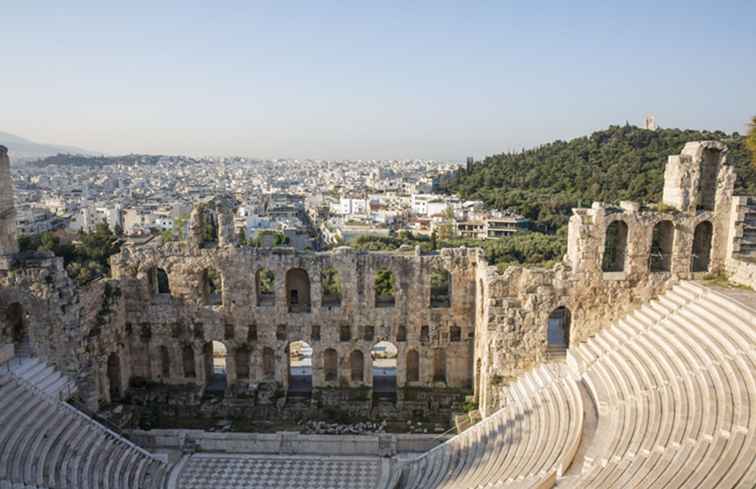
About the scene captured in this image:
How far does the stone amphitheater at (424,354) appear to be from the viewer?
598 inches

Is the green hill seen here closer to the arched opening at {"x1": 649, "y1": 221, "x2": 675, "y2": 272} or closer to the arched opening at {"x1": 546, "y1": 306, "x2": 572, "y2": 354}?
the arched opening at {"x1": 546, "y1": 306, "x2": 572, "y2": 354}

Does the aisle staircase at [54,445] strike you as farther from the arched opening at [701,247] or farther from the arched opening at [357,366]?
the arched opening at [701,247]

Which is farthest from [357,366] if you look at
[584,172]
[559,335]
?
[584,172]

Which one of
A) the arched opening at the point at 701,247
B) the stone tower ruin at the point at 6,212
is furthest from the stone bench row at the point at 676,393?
the stone tower ruin at the point at 6,212

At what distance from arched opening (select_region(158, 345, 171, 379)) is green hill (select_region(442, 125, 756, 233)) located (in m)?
46.2

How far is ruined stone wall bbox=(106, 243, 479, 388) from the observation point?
23516 mm

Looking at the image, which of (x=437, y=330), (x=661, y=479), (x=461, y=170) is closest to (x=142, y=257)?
(x=437, y=330)

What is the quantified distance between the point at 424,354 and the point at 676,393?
10709 millimetres

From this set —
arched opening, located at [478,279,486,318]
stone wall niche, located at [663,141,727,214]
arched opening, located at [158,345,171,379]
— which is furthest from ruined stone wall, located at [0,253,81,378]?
stone wall niche, located at [663,141,727,214]

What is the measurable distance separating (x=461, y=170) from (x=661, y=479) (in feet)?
372

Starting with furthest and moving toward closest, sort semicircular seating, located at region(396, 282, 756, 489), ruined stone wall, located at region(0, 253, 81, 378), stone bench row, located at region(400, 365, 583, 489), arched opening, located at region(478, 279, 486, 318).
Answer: arched opening, located at region(478, 279, 486, 318)
ruined stone wall, located at region(0, 253, 81, 378)
stone bench row, located at region(400, 365, 583, 489)
semicircular seating, located at region(396, 282, 756, 489)

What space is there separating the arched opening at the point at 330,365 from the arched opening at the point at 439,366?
4.24m

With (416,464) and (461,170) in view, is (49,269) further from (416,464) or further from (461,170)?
(461,170)

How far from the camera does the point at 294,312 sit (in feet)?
79.1
